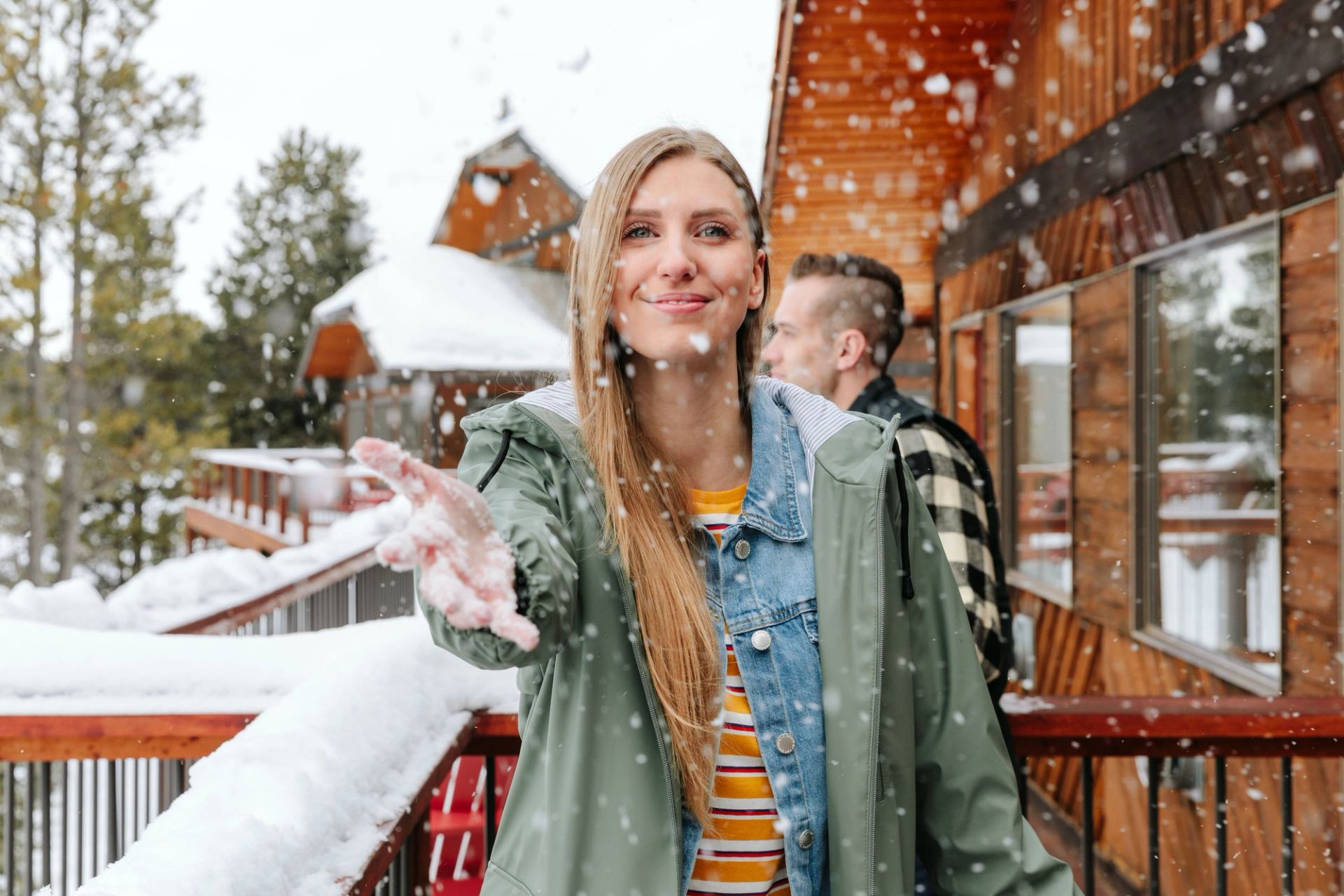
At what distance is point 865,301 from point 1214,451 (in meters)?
2.19

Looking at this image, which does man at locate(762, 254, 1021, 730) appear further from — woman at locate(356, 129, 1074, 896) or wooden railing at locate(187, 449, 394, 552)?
wooden railing at locate(187, 449, 394, 552)

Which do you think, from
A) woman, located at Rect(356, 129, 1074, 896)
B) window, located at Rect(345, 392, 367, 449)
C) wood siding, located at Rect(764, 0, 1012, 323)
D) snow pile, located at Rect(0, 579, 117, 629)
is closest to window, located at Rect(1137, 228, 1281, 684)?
wood siding, located at Rect(764, 0, 1012, 323)

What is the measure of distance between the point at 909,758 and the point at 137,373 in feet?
79.9

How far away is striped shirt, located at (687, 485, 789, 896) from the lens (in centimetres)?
132

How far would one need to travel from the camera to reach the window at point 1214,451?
139 inches

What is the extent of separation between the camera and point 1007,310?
630 centimetres

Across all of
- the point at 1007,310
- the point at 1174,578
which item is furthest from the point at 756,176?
the point at 1174,578

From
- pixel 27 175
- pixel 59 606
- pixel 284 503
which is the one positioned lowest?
pixel 284 503

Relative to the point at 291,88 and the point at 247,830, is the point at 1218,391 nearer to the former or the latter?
the point at 247,830

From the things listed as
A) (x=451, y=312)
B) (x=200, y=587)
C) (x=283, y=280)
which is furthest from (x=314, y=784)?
(x=283, y=280)

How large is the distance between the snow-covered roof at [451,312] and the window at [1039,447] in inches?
393

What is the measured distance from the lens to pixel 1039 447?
601 cm

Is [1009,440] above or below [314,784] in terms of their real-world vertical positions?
above

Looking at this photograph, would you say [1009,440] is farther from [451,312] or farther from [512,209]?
[512,209]
